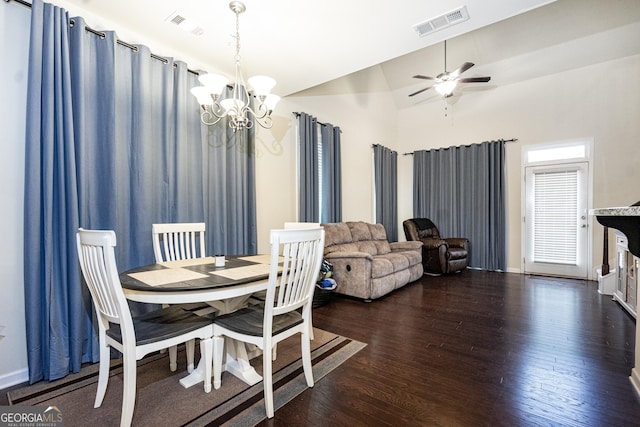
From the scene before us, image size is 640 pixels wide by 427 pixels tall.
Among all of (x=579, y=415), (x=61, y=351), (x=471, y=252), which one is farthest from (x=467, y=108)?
(x=61, y=351)

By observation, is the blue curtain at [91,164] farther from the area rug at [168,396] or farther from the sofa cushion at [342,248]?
the sofa cushion at [342,248]

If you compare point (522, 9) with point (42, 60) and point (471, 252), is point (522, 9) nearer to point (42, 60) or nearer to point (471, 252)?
point (42, 60)

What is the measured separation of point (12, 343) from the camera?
1.98 m

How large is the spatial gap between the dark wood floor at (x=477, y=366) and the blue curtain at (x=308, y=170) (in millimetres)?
1293

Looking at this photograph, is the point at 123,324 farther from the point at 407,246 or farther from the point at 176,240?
the point at 407,246

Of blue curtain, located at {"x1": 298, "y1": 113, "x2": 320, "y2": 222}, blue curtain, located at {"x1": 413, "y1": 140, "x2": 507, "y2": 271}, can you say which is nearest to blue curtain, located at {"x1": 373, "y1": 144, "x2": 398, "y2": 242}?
blue curtain, located at {"x1": 413, "y1": 140, "x2": 507, "y2": 271}

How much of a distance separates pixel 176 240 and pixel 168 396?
1.21m

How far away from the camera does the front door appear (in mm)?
4980

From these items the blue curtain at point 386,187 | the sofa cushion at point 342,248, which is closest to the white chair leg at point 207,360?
the sofa cushion at point 342,248

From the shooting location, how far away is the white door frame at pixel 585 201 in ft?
16.1

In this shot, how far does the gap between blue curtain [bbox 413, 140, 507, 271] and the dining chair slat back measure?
4.98m

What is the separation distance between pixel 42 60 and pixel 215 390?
243 centimetres

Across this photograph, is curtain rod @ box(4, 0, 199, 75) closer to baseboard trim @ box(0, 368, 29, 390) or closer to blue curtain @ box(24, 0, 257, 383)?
blue curtain @ box(24, 0, 257, 383)

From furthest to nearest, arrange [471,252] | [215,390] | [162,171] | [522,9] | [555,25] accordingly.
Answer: [471,252], [555,25], [162,171], [522,9], [215,390]
